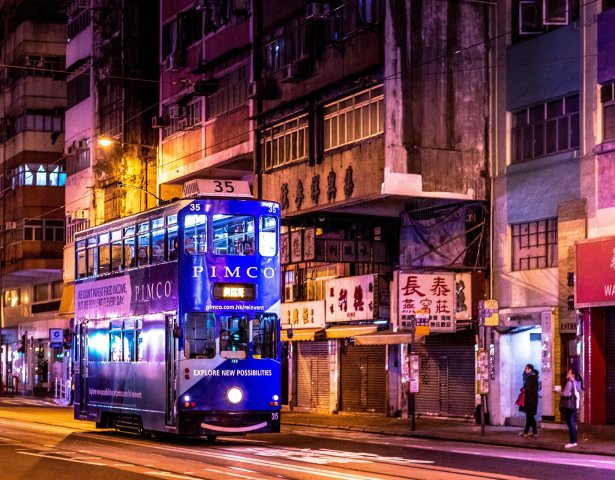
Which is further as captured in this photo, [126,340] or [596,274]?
[596,274]

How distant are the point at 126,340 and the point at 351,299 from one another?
1138cm

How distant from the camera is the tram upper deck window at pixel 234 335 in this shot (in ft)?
85.0

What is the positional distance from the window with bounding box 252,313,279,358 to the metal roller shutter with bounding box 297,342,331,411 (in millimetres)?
15394

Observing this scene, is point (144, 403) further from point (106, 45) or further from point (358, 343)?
point (106, 45)

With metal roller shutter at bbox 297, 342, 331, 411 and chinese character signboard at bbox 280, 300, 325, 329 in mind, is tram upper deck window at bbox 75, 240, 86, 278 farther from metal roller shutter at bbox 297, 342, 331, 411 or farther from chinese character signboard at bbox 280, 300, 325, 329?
metal roller shutter at bbox 297, 342, 331, 411

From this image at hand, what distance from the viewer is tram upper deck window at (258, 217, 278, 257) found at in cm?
2609

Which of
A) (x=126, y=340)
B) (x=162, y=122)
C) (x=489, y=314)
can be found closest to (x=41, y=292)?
(x=162, y=122)

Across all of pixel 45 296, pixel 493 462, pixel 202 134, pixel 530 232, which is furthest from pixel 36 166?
pixel 493 462

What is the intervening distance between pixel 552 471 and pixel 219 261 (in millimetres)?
8111

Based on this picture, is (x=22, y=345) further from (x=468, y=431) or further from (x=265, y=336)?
(x=265, y=336)

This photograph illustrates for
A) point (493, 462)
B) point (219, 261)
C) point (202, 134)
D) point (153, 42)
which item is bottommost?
point (493, 462)

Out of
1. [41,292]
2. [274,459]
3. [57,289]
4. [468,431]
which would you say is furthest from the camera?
[41,292]

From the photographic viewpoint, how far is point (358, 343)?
37.8m

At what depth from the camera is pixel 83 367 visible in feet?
103
